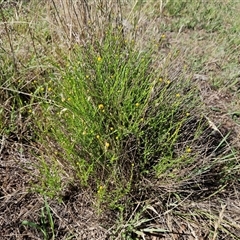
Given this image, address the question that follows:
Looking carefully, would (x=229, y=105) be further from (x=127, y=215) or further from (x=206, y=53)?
(x=127, y=215)

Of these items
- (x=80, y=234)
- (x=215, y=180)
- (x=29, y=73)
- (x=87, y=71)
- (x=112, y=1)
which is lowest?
(x=80, y=234)

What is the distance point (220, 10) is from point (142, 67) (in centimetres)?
167

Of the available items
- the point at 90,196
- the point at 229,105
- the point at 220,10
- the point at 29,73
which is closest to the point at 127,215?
the point at 90,196

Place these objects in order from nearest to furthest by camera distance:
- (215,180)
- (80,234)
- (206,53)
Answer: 1. (80,234)
2. (215,180)
3. (206,53)

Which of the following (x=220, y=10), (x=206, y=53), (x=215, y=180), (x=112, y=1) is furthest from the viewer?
(x=220, y=10)

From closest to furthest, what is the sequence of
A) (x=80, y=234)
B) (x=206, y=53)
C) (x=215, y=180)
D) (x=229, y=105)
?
1. (x=80, y=234)
2. (x=215, y=180)
3. (x=229, y=105)
4. (x=206, y=53)

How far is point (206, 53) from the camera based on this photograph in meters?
2.42

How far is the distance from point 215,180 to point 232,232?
24cm

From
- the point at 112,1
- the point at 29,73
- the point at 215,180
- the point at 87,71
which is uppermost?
the point at 112,1

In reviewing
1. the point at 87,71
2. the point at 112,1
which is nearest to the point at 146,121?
the point at 87,71

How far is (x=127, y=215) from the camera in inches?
54.1

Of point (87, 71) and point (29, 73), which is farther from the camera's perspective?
point (29, 73)

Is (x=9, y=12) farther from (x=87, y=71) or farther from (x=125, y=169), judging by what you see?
(x=125, y=169)

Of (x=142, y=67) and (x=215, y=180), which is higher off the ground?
(x=142, y=67)
